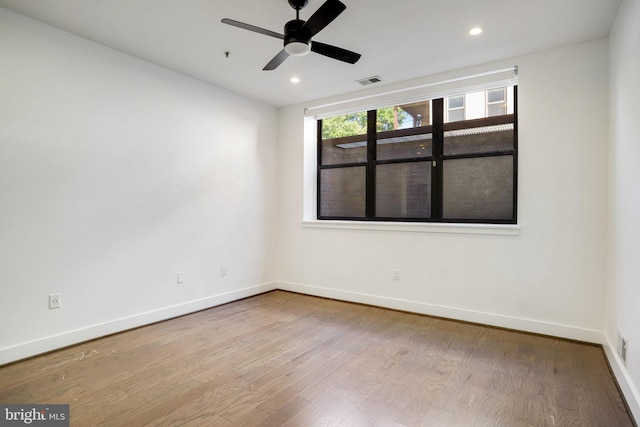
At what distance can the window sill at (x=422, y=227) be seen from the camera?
10.9 feet

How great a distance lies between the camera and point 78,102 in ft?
9.54

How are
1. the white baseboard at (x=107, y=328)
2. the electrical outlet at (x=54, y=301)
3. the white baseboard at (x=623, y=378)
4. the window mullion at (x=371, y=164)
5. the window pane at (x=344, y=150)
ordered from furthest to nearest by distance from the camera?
the window pane at (x=344, y=150)
the window mullion at (x=371, y=164)
the electrical outlet at (x=54, y=301)
the white baseboard at (x=107, y=328)
the white baseboard at (x=623, y=378)

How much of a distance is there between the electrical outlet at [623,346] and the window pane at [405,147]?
2346 mm

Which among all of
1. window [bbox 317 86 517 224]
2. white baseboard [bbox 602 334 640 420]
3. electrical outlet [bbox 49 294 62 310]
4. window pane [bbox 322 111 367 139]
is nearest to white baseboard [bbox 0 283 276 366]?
electrical outlet [bbox 49 294 62 310]

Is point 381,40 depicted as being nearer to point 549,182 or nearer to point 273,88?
point 273,88

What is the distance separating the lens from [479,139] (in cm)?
361

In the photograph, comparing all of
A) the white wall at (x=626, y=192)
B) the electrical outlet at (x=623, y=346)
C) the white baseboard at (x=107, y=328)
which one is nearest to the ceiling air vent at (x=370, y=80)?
the white wall at (x=626, y=192)

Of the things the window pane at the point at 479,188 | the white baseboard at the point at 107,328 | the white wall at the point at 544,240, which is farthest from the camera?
the window pane at the point at 479,188

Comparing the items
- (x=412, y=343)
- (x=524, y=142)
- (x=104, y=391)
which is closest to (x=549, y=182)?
(x=524, y=142)

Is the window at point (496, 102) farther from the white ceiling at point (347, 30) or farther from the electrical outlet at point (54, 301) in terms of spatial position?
the electrical outlet at point (54, 301)

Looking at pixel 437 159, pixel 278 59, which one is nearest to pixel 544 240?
pixel 437 159

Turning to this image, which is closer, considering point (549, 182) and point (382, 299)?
point (549, 182)

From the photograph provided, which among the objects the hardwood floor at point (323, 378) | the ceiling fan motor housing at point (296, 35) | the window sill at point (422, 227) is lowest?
the hardwood floor at point (323, 378)

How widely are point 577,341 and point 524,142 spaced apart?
1857 millimetres
